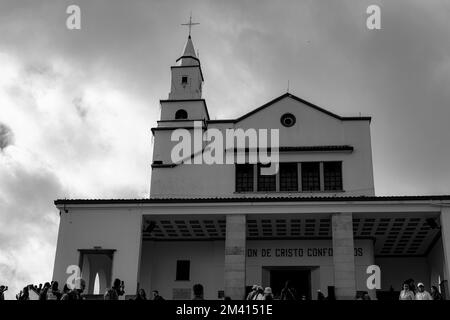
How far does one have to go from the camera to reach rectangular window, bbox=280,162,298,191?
31.9 m

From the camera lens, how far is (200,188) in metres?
33.2

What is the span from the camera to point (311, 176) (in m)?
32.5

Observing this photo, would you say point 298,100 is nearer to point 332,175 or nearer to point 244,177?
point 332,175

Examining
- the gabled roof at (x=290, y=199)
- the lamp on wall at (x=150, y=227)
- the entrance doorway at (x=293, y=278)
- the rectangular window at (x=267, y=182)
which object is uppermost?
the rectangular window at (x=267, y=182)

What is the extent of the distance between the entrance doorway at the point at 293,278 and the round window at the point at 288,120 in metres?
8.20

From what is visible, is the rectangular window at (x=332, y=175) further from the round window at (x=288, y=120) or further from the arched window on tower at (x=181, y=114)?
the arched window on tower at (x=181, y=114)

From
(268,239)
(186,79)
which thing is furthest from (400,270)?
(186,79)

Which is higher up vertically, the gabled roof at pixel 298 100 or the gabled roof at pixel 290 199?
the gabled roof at pixel 298 100

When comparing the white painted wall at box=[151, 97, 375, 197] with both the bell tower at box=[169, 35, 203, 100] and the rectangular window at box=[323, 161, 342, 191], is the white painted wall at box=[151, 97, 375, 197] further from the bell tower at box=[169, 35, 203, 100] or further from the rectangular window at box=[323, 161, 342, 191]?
the bell tower at box=[169, 35, 203, 100]

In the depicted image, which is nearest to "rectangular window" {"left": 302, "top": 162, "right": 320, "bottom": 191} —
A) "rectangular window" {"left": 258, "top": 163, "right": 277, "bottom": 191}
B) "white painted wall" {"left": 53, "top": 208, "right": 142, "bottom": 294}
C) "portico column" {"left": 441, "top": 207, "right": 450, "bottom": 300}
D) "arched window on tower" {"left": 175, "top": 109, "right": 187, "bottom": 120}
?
"rectangular window" {"left": 258, "top": 163, "right": 277, "bottom": 191}

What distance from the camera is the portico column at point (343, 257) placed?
2428 cm

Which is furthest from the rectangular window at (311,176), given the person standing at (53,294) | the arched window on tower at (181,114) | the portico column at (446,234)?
the person standing at (53,294)

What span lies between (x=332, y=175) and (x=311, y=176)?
1.13m
